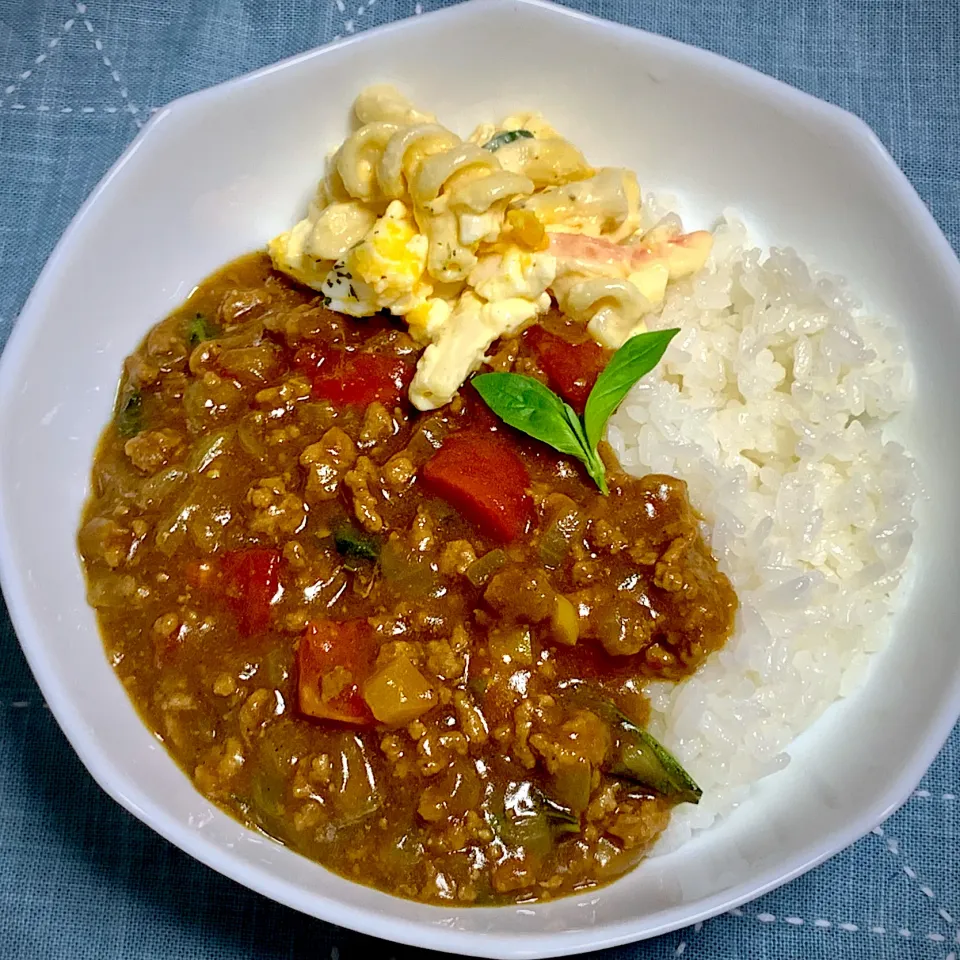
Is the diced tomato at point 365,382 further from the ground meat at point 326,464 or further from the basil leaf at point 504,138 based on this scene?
the basil leaf at point 504,138

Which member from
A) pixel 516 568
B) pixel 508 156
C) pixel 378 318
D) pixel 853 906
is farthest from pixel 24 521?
pixel 853 906

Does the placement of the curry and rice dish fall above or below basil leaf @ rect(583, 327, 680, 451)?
below

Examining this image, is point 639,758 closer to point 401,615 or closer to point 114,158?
point 401,615

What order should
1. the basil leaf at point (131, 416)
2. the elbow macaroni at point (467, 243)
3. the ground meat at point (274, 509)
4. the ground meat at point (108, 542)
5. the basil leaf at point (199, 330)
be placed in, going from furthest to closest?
the basil leaf at point (199, 330) → the basil leaf at point (131, 416) → the elbow macaroni at point (467, 243) → the ground meat at point (108, 542) → the ground meat at point (274, 509)

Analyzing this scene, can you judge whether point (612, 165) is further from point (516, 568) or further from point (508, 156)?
point (516, 568)

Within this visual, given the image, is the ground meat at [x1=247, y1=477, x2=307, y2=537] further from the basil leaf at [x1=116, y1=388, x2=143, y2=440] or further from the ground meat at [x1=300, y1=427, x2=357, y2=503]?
the basil leaf at [x1=116, y1=388, x2=143, y2=440]

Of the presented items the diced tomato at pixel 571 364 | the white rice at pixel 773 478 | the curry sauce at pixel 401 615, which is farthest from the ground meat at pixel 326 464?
the white rice at pixel 773 478

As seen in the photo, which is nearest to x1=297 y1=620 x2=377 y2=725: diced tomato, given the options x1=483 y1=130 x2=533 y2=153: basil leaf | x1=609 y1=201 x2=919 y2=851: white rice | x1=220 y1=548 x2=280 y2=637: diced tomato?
x1=220 y1=548 x2=280 y2=637: diced tomato
